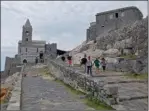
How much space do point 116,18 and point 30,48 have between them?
34171 mm

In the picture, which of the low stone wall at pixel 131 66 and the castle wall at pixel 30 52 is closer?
the low stone wall at pixel 131 66

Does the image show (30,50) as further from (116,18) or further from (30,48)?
(116,18)

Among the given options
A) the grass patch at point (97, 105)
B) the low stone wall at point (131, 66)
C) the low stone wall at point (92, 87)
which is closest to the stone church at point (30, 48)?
the low stone wall at point (131, 66)

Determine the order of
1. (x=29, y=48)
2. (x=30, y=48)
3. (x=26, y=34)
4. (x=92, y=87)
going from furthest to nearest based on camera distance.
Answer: (x=26, y=34)
(x=30, y=48)
(x=29, y=48)
(x=92, y=87)

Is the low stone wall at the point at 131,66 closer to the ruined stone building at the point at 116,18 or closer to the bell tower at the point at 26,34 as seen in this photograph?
the ruined stone building at the point at 116,18

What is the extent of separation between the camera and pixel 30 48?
260ft

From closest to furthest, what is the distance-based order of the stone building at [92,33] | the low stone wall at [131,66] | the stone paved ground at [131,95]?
1. the stone paved ground at [131,95]
2. the low stone wall at [131,66]
3. the stone building at [92,33]

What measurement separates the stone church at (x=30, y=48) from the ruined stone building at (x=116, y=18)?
1046 inches

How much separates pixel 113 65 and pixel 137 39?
46.8ft

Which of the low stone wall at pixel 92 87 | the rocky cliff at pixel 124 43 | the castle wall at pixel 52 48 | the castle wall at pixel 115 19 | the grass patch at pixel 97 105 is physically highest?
the castle wall at pixel 115 19

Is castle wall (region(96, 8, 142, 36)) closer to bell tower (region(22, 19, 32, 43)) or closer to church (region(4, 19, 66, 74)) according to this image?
church (region(4, 19, 66, 74))

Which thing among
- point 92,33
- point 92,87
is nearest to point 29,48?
point 92,33

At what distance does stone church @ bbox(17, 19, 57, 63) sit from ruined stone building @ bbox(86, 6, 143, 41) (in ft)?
87.2

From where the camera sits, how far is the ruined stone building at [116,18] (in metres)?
50.6
